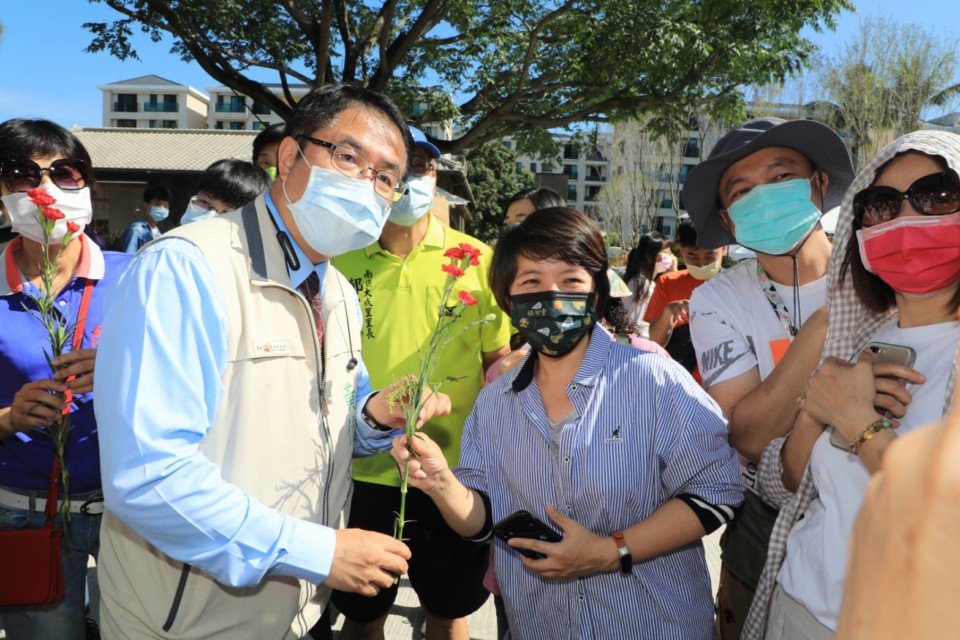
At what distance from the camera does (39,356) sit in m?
2.56

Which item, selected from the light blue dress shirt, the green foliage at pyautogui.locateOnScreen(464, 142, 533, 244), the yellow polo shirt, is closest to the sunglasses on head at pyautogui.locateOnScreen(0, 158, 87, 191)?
the yellow polo shirt

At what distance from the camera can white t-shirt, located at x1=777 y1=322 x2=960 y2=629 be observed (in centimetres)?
172

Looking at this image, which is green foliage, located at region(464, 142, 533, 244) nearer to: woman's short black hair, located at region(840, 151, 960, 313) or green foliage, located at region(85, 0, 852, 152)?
green foliage, located at region(85, 0, 852, 152)

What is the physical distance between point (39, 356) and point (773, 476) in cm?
263

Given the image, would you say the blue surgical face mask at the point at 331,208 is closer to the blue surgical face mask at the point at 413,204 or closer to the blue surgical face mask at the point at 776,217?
the blue surgical face mask at the point at 413,204

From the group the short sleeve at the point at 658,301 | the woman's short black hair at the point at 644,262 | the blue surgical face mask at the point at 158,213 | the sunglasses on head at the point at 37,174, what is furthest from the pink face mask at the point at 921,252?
the blue surgical face mask at the point at 158,213

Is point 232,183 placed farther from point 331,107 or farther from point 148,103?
point 148,103

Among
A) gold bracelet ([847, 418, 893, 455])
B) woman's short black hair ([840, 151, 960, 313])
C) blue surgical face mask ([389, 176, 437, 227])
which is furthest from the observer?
blue surgical face mask ([389, 176, 437, 227])

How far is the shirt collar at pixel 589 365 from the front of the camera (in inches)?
88.6

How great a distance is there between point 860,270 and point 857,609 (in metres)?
1.67

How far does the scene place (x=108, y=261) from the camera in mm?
2889

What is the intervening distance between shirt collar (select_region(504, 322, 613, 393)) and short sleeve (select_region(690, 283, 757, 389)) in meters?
0.51

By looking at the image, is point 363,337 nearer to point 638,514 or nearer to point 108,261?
point 108,261

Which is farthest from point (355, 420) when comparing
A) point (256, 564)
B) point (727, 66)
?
point (727, 66)
